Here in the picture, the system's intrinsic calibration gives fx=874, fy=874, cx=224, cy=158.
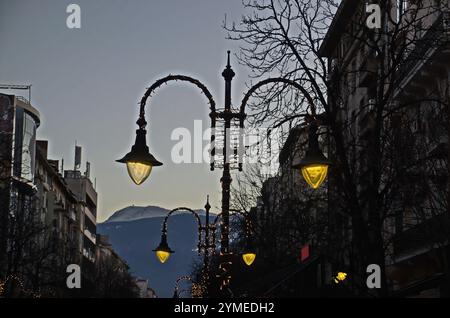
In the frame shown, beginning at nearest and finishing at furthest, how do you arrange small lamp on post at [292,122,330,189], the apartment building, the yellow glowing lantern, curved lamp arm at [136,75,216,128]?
small lamp on post at [292,122,330,189] → curved lamp arm at [136,75,216,128] → the apartment building → the yellow glowing lantern

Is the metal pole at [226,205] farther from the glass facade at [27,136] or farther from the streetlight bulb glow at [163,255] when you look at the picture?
the glass facade at [27,136]

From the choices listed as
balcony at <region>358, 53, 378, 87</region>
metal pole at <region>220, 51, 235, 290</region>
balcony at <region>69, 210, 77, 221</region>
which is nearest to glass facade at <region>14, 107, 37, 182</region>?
balcony at <region>69, 210, 77, 221</region>

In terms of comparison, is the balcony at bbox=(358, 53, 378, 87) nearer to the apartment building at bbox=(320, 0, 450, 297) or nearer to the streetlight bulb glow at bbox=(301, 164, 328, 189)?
the apartment building at bbox=(320, 0, 450, 297)

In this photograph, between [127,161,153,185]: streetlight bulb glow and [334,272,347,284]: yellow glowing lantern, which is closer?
[127,161,153,185]: streetlight bulb glow

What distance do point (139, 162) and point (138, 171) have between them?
149mm

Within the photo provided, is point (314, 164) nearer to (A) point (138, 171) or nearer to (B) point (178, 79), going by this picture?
(A) point (138, 171)

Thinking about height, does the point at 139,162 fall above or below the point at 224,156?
below

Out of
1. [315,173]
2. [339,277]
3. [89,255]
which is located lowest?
[339,277]

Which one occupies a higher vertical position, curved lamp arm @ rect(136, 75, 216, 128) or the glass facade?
the glass facade

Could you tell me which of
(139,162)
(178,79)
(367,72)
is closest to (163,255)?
(367,72)

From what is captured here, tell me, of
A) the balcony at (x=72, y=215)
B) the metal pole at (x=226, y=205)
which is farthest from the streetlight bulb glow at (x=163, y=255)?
the balcony at (x=72, y=215)

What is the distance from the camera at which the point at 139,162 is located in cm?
1155

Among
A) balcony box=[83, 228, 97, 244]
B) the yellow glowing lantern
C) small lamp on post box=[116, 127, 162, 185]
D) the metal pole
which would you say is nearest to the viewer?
small lamp on post box=[116, 127, 162, 185]

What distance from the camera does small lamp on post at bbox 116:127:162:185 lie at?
1156 centimetres
